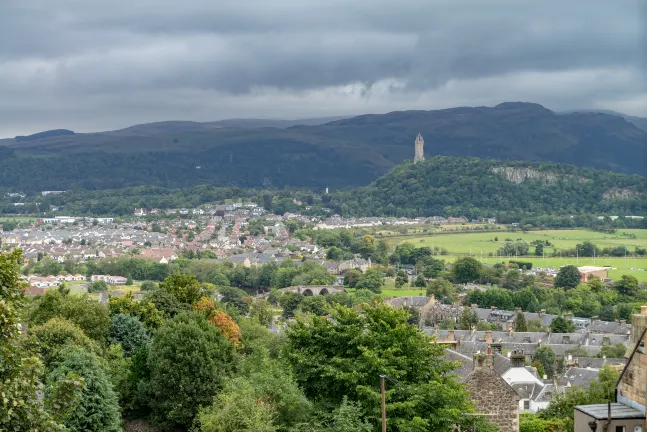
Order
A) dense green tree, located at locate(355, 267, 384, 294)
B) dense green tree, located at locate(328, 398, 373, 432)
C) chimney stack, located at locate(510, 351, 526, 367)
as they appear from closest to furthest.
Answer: dense green tree, located at locate(328, 398, 373, 432)
chimney stack, located at locate(510, 351, 526, 367)
dense green tree, located at locate(355, 267, 384, 294)

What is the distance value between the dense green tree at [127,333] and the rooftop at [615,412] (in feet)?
83.1

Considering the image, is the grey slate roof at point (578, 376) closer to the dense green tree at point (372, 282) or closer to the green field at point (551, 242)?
the dense green tree at point (372, 282)

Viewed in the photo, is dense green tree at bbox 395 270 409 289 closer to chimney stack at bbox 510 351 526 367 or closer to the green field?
the green field

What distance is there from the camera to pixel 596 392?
3250 cm

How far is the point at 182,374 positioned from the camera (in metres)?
30.0

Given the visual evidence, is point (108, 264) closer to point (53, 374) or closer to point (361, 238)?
point (361, 238)

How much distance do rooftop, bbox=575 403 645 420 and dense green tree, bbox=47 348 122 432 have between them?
15.6m

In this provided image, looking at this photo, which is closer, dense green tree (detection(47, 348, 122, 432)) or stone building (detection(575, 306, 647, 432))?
stone building (detection(575, 306, 647, 432))

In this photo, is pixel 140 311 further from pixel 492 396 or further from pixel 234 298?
pixel 234 298

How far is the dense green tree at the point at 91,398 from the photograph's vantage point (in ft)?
83.1

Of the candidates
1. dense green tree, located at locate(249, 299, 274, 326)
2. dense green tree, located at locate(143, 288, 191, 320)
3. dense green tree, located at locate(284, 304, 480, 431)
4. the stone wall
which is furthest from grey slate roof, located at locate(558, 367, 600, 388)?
the stone wall

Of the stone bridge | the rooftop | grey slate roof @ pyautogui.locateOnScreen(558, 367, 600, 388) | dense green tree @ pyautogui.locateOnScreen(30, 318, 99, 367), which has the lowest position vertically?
the stone bridge

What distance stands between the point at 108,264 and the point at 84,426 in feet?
347

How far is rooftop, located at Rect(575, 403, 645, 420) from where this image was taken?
12789 mm
